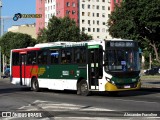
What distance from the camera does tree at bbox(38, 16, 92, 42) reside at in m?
61.1

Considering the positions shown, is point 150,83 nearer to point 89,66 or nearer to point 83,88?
point 83,88

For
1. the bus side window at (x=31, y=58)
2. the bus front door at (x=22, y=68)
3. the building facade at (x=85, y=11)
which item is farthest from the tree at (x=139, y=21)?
the building facade at (x=85, y=11)

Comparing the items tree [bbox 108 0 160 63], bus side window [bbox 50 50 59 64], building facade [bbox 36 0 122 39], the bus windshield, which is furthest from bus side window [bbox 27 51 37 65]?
building facade [bbox 36 0 122 39]

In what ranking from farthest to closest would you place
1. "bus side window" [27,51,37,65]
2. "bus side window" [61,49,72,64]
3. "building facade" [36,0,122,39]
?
"building facade" [36,0,122,39] < "bus side window" [27,51,37,65] < "bus side window" [61,49,72,64]

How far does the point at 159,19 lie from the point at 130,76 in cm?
720

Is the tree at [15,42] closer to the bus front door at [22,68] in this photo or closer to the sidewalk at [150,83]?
the sidewalk at [150,83]

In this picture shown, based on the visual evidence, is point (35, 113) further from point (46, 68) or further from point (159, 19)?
point (159, 19)

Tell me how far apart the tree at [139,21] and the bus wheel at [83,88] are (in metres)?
6.48

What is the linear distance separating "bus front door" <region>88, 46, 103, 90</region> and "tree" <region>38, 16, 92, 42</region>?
37.1 metres

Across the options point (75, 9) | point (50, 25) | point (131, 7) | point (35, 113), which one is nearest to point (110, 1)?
point (75, 9)

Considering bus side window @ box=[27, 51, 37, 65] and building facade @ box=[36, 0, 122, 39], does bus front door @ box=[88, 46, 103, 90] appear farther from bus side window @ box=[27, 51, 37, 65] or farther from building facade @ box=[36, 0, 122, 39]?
building facade @ box=[36, 0, 122, 39]

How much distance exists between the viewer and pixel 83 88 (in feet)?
80.6

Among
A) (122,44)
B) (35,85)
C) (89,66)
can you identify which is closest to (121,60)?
(122,44)

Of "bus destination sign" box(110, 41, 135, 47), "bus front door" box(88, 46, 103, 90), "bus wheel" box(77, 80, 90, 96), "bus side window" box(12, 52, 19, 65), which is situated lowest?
"bus wheel" box(77, 80, 90, 96)
